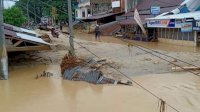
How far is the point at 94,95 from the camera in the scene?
13531 mm

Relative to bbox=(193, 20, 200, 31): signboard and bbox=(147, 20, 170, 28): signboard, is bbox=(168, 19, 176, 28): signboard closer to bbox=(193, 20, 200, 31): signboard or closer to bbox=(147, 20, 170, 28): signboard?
bbox=(147, 20, 170, 28): signboard

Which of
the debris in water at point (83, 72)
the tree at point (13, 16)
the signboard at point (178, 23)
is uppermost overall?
the tree at point (13, 16)

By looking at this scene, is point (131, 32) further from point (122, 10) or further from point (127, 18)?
point (122, 10)

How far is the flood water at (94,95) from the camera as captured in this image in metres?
11.8

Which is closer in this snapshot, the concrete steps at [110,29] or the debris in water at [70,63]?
the debris in water at [70,63]

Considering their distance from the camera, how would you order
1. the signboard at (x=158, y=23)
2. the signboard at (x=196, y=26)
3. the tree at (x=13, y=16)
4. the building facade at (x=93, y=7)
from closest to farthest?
the signboard at (x=196, y=26), the signboard at (x=158, y=23), the tree at (x=13, y=16), the building facade at (x=93, y=7)

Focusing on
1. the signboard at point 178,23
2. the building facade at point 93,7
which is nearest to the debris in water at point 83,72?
the signboard at point 178,23

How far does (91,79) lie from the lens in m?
15.5

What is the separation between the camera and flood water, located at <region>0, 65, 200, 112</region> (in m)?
11.8

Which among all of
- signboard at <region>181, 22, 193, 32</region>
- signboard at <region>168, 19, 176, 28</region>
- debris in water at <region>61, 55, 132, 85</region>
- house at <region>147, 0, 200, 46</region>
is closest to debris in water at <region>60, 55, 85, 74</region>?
debris in water at <region>61, 55, 132, 85</region>

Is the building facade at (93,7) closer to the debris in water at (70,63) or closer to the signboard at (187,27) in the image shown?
the signboard at (187,27)

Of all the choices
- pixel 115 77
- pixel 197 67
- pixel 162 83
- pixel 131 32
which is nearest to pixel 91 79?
pixel 115 77

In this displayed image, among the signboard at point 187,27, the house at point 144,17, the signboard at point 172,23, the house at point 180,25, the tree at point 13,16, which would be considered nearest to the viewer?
the signboard at point 187,27

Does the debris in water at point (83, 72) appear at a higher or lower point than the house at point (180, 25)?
lower
